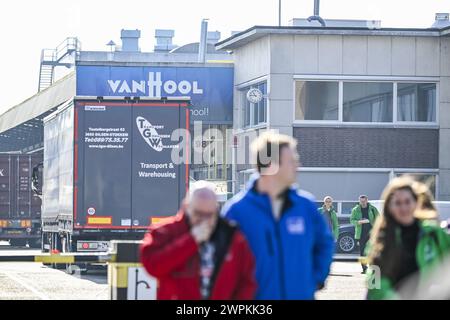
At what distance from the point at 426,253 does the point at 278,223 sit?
1248 mm

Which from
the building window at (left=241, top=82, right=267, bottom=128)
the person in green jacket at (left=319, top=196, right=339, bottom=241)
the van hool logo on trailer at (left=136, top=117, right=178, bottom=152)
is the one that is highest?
the building window at (left=241, top=82, right=267, bottom=128)

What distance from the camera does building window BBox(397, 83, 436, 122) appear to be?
140ft

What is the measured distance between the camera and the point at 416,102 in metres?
42.9

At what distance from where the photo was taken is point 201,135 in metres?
47.7

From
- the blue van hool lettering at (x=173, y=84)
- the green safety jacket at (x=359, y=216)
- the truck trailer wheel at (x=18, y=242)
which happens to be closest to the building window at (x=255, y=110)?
the blue van hool lettering at (x=173, y=84)

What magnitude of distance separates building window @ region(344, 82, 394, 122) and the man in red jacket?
35.7m

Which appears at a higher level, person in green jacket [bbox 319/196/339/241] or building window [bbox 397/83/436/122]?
building window [bbox 397/83/436/122]

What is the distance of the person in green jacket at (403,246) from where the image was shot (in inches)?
317

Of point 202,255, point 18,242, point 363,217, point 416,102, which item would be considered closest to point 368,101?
point 416,102

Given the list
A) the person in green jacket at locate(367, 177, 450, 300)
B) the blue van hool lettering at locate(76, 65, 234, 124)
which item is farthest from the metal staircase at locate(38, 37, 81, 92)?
the person in green jacket at locate(367, 177, 450, 300)

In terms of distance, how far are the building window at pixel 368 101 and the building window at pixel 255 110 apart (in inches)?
108

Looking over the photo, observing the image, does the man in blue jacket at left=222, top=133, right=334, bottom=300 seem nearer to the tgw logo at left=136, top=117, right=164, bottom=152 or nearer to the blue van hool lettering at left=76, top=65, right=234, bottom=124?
the tgw logo at left=136, top=117, right=164, bottom=152

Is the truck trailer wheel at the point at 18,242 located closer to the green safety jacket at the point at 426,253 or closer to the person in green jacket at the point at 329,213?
the person in green jacket at the point at 329,213

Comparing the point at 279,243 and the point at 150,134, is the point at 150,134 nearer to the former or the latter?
the point at 150,134
